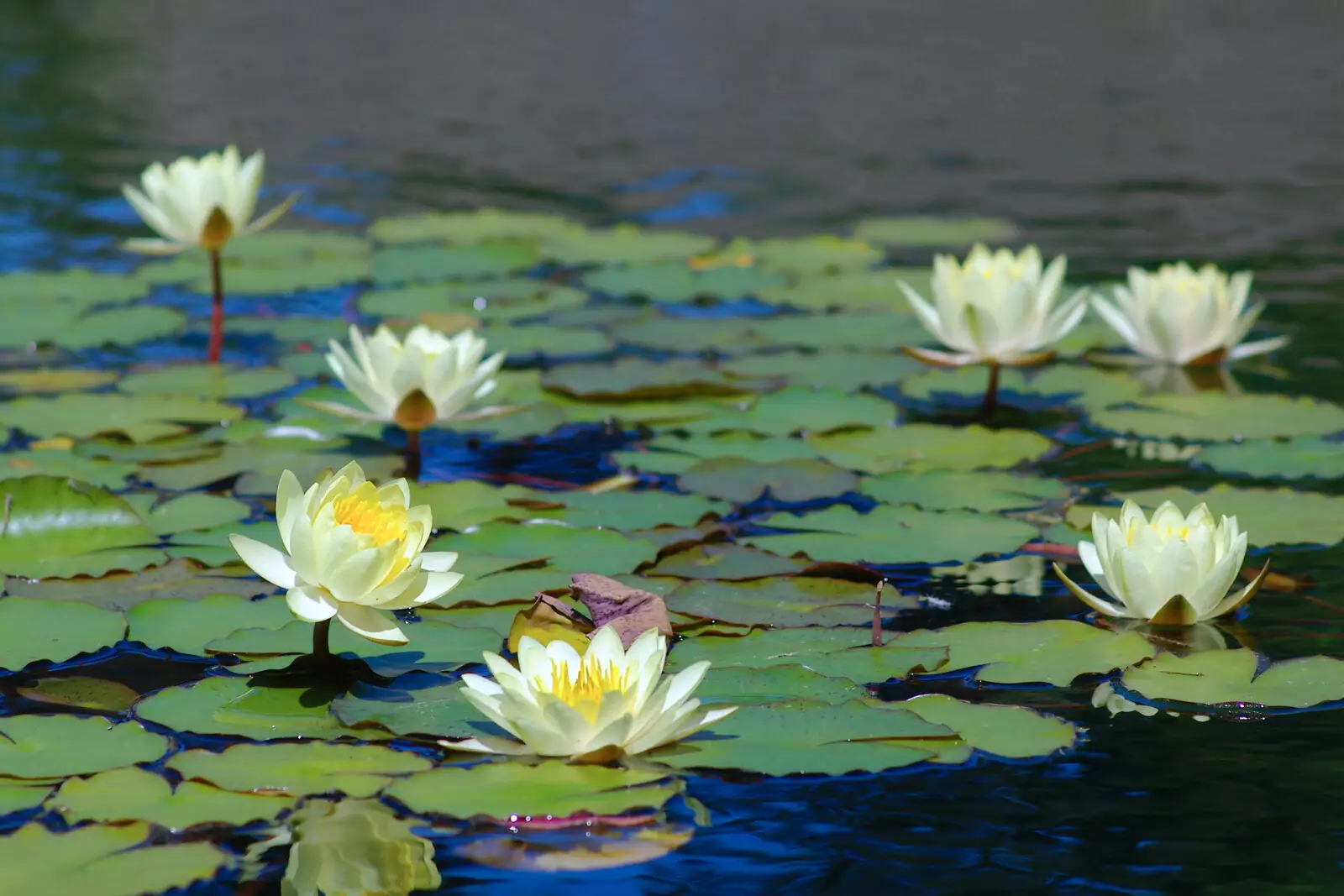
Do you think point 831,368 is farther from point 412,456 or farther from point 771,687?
point 771,687

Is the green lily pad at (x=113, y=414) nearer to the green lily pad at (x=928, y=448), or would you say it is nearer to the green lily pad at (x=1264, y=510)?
the green lily pad at (x=928, y=448)

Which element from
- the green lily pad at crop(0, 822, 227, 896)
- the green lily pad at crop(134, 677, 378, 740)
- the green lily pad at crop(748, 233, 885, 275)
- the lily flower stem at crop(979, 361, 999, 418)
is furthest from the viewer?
the green lily pad at crop(748, 233, 885, 275)

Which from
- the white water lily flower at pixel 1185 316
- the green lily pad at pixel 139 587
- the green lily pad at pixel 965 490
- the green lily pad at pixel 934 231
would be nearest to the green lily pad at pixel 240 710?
the green lily pad at pixel 139 587

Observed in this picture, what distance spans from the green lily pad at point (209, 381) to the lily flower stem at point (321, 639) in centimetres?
182

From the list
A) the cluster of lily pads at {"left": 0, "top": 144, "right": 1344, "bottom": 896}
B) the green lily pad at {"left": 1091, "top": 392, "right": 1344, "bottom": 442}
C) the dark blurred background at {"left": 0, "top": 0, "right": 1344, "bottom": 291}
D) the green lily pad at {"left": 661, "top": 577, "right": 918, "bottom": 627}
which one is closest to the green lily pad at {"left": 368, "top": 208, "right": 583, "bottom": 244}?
the dark blurred background at {"left": 0, "top": 0, "right": 1344, "bottom": 291}

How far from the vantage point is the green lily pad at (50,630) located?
258cm

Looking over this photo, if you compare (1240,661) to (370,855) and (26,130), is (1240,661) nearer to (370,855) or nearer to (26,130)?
(370,855)

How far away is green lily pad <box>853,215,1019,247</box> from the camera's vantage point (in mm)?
6176

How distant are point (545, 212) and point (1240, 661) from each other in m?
4.67

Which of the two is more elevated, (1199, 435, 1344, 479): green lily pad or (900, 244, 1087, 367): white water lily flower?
(900, 244, 1087, 367): white water lily flower

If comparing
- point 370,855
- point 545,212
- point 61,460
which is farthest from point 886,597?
point 545,212

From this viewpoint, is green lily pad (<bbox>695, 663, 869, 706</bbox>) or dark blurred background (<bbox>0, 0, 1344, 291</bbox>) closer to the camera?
green lily pad (<bbox>695, 663, 869, 706</bbox>)

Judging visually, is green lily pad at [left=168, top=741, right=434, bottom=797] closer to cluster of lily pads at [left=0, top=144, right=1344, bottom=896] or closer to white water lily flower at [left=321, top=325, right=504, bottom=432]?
cluster of lily pads at [left=0, top=144, right=1344, bottom=896]

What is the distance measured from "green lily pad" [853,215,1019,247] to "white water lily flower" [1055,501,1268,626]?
138 inches
